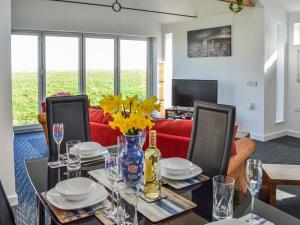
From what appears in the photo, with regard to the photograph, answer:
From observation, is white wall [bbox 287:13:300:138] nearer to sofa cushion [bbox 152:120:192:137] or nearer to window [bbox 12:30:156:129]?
window [bbox 12:30:156:129]

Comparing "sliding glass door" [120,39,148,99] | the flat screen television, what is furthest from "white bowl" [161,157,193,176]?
"sliding glass door" [120,39,148,99]

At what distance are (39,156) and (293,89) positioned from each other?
5.10 m

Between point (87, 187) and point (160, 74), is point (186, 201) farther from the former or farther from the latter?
point (160, 74)

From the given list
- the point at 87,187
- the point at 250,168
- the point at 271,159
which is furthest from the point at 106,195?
the point at 271,159

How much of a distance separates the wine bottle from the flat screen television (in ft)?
18.1

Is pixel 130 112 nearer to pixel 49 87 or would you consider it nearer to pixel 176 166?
pixel 176 166

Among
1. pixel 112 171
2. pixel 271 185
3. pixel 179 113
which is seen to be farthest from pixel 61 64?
pixel 112 171

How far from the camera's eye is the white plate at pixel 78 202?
1385 mm

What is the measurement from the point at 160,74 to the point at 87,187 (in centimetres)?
690

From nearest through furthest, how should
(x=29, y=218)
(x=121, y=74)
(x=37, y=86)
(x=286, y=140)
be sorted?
(x=29, y=218) → (x=286, y=140) → (x=37, y=86) → (x=121, y=74)

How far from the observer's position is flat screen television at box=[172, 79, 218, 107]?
6.85 metres

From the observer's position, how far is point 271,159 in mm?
5004

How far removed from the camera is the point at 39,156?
527cm

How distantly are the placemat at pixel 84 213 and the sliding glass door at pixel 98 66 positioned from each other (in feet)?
21.2
